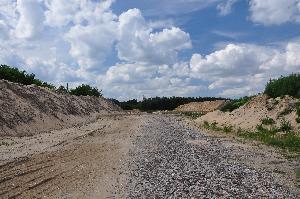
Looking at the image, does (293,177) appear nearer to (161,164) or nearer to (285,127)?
(161,164)

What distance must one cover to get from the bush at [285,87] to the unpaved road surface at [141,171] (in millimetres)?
19050

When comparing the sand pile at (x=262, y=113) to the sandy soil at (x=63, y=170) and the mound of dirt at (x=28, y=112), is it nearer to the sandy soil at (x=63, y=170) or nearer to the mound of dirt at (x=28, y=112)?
the sandy soil at (x=63, y=170)

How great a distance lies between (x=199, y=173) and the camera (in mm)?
17969

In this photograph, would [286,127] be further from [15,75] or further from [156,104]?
[156,104]

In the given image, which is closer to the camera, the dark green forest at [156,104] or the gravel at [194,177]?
the gravel at [194,177]

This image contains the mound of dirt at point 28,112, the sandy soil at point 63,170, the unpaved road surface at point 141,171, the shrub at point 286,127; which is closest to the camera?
the sandy soil at point 63,170

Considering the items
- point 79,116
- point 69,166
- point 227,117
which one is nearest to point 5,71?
point 79,116

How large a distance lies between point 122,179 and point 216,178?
3338 mm

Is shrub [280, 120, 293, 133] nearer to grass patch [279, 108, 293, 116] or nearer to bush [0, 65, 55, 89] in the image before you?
grass patch [279, 108, 293, 116]

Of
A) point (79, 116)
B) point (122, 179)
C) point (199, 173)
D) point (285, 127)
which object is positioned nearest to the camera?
point (122, 179)

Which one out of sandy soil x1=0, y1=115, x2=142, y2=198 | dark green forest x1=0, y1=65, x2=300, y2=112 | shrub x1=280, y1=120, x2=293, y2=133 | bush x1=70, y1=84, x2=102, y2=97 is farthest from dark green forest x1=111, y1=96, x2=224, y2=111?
sandy soil x1=0, y1=115, x2=142, y2=198

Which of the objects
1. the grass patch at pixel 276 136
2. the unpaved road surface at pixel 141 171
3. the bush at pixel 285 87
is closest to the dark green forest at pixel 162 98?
the bush at pixel 285 87

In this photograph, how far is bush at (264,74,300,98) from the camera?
149 feet

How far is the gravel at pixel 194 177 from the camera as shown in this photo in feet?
49.2
